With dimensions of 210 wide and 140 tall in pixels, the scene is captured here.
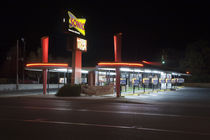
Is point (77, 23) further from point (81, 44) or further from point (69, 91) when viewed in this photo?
point (69, 91)

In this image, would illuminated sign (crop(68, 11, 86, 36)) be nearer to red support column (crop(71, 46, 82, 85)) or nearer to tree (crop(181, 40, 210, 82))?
red support column (crop(71, 46, 82, 85))

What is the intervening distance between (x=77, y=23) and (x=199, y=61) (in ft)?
140

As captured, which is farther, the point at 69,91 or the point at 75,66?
the point at 75,66

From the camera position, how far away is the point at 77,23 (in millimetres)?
27156

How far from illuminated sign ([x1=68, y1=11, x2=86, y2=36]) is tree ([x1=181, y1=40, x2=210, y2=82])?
41110 mm

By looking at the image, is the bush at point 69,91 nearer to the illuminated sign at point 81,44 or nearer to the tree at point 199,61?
the illuminated sign at point 81,44

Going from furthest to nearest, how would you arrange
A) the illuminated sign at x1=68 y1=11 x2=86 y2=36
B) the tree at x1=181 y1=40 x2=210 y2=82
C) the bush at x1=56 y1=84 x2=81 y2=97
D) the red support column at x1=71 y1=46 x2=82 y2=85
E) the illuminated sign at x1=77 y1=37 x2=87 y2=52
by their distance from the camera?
the tree at x1=181 y1=40 x2=210 y2=82, the illuminated sign at x1=77 y1=37 x2=87 y2=52, the red support column at x1=71 y1=46 x2=82 y2=85, the illuminated sign at x1=68 y1=11 x2=86 y2=36, the bush at x1=56 y1=84 x2=81 y2=97

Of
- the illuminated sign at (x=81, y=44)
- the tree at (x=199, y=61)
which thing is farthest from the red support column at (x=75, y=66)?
the tree at (x=199, y=61)

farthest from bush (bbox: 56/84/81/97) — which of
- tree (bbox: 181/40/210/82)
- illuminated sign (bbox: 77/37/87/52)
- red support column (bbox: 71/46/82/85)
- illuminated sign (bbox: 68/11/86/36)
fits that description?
tree (bbox: 181/40/210/82)

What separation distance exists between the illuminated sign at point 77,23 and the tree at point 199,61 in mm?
41110

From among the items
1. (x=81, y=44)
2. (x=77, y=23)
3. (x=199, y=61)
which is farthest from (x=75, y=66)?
(x=199, y=61)

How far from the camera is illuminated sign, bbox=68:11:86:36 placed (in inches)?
1021

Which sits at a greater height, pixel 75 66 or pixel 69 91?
pixel 75 66

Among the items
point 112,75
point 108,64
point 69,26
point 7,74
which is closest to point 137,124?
point 108,64
